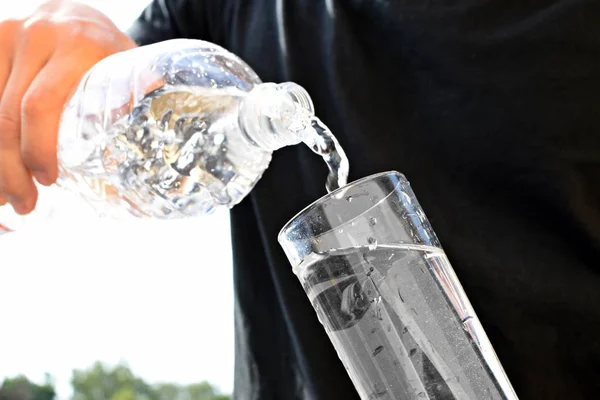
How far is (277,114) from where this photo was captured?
2.13 ft

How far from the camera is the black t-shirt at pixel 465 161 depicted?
814mm

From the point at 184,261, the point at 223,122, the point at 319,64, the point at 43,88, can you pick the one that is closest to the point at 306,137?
the point at 223,122

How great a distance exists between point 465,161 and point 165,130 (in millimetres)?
338

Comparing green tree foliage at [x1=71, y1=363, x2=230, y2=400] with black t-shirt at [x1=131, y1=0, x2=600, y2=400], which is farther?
green tree foliage at [x1=71, y1=363, x2=230, y2=400]

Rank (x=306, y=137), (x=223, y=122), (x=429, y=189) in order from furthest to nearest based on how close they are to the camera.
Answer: (x=429, y=189) → (x=223, y=122) → (x=306, y=137)

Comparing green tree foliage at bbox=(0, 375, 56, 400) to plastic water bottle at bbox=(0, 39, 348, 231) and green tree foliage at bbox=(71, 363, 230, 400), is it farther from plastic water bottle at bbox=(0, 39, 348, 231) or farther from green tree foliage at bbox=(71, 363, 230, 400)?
plastic water bottle at bbox=(0, 39, 348, 231)

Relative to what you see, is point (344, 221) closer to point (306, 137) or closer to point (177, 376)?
point (306, 137)

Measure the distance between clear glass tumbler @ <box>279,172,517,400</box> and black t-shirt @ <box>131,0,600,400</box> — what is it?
340 mm

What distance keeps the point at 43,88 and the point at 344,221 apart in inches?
14.9

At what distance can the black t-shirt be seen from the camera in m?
0.81

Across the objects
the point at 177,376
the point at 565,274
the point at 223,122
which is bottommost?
the point at 177,376

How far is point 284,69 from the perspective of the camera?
102 centimetres

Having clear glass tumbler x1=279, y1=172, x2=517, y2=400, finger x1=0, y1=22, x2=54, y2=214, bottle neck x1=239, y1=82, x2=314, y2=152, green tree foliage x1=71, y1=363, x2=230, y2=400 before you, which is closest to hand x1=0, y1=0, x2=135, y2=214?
finger x1=0, y1=22, x2=54, y2=214

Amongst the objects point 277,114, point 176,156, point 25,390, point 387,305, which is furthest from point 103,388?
point 387,305
